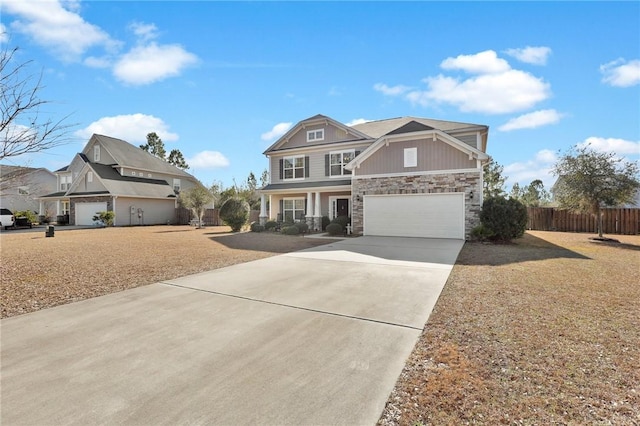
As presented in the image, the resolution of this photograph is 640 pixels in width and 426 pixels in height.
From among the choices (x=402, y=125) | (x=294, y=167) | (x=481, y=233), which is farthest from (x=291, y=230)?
(x=402, y=125)

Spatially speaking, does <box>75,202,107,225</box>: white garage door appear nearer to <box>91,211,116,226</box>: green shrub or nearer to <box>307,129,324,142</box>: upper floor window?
<box>91,211,116,226</box>: green shrub

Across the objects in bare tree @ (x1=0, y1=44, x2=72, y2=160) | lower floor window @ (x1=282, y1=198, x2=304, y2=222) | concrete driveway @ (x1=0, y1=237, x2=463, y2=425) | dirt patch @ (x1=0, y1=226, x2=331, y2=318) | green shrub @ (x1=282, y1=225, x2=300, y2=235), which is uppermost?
bare tree @ (x1=0, y1=44, x2=72, y2=160)

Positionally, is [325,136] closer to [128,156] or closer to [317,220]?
[317,220]

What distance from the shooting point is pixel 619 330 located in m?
3.98

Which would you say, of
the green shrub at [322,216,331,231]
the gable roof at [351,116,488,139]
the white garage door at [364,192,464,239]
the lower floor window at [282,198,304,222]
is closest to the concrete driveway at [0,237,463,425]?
the white garage door at [364,192,464,239]

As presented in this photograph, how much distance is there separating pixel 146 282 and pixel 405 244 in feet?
31.3

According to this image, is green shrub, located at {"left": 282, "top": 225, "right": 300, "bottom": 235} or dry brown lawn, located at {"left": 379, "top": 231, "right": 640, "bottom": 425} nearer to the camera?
dry brown lawn, located at {"left": 379, "top": 231, "right": 640, "bottom": 425}

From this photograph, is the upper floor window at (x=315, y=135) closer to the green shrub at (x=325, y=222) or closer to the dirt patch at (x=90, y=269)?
the green shrub at (x=325, y=222)

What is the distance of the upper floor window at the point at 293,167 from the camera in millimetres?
21234

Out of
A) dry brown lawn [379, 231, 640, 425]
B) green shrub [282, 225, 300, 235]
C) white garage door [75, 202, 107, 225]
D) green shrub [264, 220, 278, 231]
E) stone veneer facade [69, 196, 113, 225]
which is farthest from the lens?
white garage door [75, 202, 107, 225]

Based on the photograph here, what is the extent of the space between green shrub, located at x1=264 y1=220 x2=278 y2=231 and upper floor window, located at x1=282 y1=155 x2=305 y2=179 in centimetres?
356

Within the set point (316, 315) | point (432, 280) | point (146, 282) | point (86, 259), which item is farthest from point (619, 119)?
point (86, 259)

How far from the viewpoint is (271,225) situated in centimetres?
2038

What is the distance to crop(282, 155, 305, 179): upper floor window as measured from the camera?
21.2m
